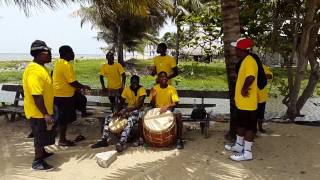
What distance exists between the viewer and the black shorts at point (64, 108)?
764 centimetres

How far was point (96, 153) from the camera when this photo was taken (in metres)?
7.16

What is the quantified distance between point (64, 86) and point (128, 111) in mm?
1108

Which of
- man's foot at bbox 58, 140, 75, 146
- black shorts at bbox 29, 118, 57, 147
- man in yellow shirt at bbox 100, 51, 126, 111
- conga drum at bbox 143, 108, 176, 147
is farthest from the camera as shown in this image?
man in yellow shirt at bbox 100, 51, 126, 111

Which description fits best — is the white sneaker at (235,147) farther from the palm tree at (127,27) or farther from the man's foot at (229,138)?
the palm tree at (127,27)

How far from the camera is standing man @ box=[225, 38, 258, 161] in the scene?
6.55 meters

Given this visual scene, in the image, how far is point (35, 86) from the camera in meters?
6.14

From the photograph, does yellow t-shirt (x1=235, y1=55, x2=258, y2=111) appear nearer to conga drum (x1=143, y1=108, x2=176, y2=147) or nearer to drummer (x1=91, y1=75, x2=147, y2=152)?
conga drum (x1=143, y1=108, x2=176, y2=147)

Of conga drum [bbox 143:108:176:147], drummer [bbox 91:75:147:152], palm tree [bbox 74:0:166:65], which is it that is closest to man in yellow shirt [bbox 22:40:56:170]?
drummer [bbox 91:75:147:152]

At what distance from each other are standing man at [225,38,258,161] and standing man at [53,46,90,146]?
258cm

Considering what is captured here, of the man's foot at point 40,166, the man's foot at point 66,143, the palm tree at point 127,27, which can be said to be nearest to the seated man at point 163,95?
the man's foot at point 66,143

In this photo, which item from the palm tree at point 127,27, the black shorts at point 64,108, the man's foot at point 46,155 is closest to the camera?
the man's foot at point 46,155

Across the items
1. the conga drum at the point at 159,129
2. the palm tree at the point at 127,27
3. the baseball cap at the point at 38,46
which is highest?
the palm tree at the point at 127,27

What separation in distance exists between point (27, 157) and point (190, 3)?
27.5 m

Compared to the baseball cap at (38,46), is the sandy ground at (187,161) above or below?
below
